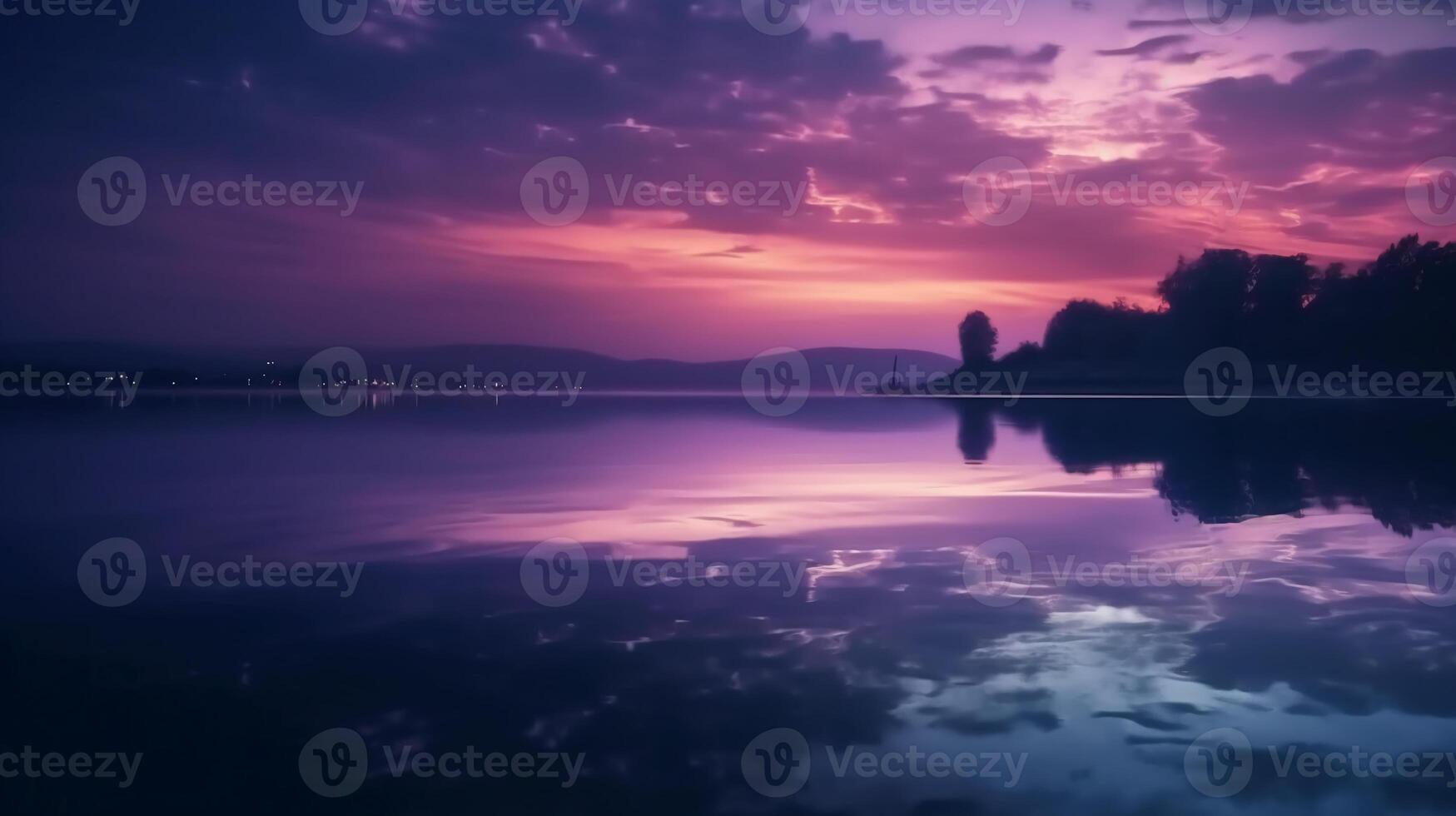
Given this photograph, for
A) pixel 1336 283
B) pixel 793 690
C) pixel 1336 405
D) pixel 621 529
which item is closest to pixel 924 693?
pixel 793 690

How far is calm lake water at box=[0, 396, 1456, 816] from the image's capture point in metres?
6.20

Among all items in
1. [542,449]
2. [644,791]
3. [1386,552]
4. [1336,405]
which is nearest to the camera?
[644,791]

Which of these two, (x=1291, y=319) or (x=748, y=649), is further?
(x=1291, y=319)

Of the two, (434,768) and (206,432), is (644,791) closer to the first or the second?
(434,768)

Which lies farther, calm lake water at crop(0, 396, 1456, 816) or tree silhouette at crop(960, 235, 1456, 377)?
tree silhouette at crop(960, 235, 1456, 377)

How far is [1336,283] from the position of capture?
77.0 m

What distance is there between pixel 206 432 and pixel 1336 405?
A: 6183cm

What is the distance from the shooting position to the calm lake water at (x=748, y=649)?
6195 millimetres

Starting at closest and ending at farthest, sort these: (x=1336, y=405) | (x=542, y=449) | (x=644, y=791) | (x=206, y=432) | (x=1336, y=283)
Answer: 1. (x=644, y=791)
2. (x=542, y=449)
3. (x=206, y=432)
4. (x=1336, y=405)
5. (x=1336, y=283)

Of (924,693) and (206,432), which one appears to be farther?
(206,432)

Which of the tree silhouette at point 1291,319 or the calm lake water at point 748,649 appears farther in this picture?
the tree silhouette at point 1291,319

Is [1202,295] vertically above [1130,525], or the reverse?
[1202,295]

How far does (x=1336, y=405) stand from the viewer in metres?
59.8

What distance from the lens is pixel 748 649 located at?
29.1 feet
